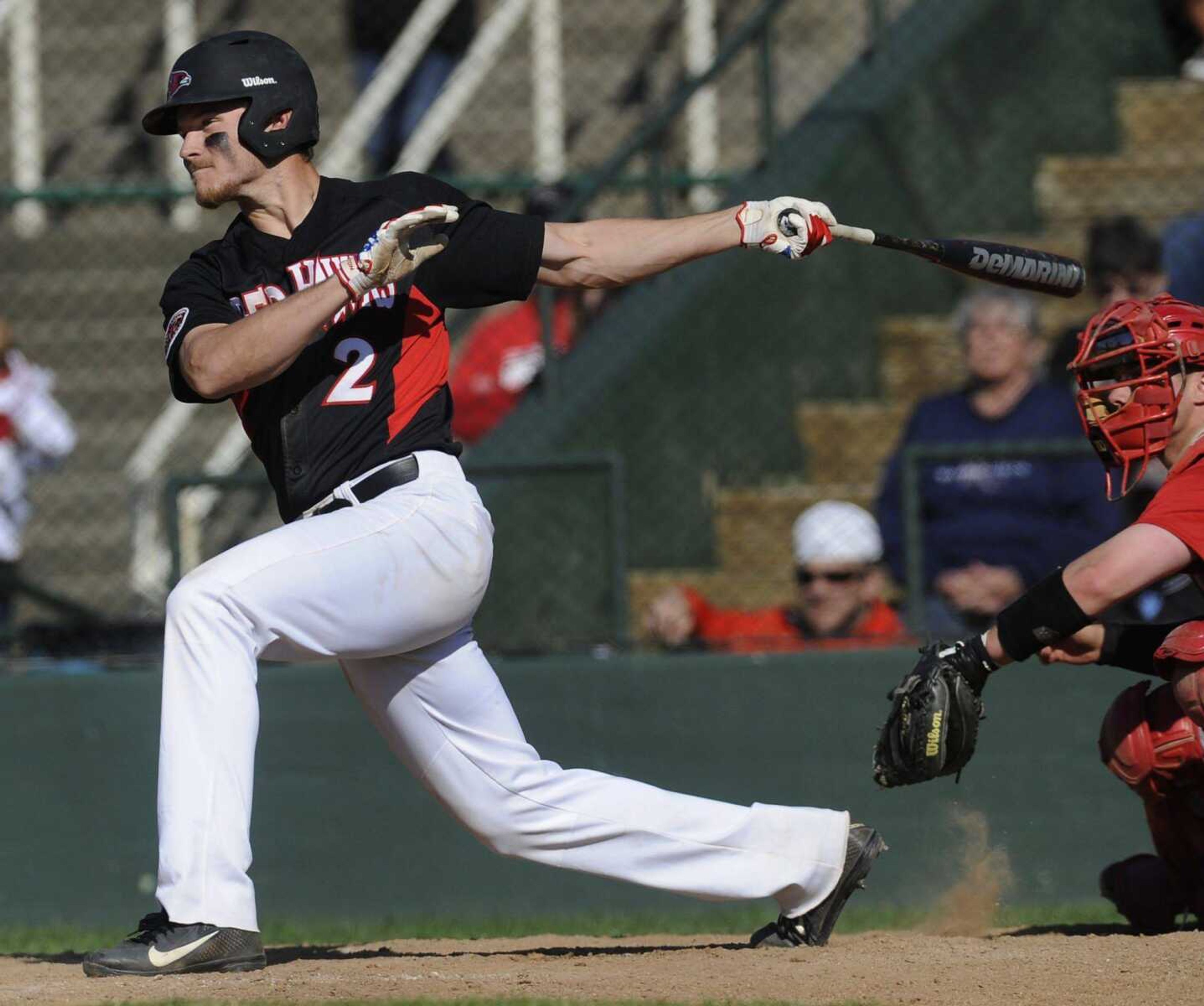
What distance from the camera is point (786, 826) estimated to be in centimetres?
512

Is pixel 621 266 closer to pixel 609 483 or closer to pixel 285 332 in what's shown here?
pixel 285 332

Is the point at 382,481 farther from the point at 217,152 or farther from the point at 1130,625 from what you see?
the point at 1130,625

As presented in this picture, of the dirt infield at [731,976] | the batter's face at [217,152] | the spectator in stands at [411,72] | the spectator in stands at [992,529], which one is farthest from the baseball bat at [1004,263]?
the spectator in stands at [411,72]

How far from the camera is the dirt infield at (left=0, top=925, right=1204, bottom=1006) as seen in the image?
14.6 ft

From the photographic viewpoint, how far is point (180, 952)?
15.0 feet

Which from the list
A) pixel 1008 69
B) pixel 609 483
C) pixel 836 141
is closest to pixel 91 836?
pixel 609 483

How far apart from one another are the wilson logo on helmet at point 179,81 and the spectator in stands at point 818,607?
3.20 m

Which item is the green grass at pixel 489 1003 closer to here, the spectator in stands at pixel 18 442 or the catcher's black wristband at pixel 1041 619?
the catcher's black wristband at pixel 1041 619

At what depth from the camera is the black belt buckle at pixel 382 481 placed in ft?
16.1

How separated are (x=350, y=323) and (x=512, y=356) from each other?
3917 millimetres

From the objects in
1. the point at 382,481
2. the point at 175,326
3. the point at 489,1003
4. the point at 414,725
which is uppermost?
the point at 175,326

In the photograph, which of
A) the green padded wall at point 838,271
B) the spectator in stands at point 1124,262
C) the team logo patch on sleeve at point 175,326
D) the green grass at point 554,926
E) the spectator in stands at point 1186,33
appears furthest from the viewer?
the spectator in stands at point 1186,33

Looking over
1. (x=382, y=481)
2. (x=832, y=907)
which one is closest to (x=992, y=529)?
(x=832, y=907)

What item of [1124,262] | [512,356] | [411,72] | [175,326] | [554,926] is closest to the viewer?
[175,326]
